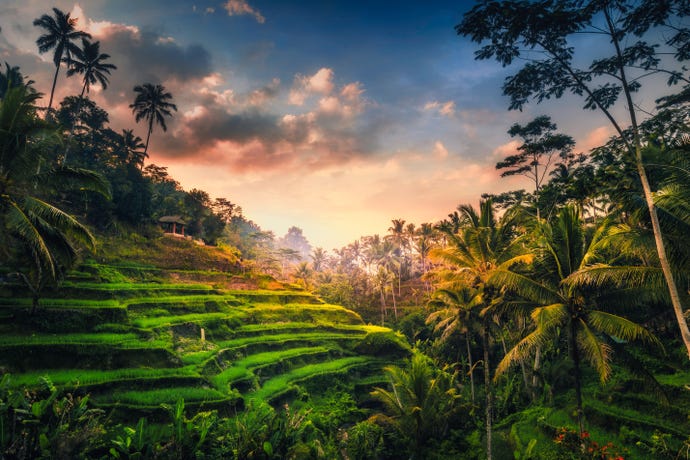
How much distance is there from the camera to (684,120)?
13234 millimetres

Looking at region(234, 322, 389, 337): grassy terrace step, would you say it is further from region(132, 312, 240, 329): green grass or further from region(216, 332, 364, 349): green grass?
region(132, 312, 240, 329): green grass

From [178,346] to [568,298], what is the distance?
65.5 feet

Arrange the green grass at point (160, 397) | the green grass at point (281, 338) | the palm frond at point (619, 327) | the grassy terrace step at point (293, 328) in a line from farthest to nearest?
the grassy terrace step at point (293, 328) → the green grass at point (281, 338) → the green grass at point (160, 397) → the palm frond at point (619, 327)

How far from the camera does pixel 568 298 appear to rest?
11.4 m

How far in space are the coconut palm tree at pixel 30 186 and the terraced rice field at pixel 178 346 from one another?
3193 mm

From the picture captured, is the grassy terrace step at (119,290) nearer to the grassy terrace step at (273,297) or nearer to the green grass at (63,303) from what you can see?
the green grass at (63,303)

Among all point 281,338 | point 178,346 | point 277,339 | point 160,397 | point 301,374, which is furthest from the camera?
point 281,338

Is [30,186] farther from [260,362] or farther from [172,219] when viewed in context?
[172,219]

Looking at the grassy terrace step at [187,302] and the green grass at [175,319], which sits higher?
the grassy terrace step at [187,302]

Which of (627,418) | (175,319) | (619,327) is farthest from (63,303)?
(627,418)

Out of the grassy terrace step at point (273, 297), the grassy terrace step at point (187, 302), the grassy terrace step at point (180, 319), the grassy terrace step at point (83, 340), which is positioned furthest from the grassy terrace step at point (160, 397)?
the grassy terrace step at point (273, 297)

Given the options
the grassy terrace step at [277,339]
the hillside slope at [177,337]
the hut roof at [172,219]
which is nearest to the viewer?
the hillside slope at [177,337]

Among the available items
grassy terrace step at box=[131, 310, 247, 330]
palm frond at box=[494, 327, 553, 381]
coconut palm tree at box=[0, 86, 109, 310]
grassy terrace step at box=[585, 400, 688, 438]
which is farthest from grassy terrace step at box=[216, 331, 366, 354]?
grassy terrace step at box=[585, 400, 688, 438]

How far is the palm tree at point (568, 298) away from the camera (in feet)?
33.5
